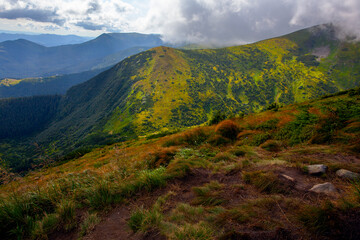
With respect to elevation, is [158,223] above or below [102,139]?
above

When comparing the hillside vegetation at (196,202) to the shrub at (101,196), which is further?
the shrub at (101,196)

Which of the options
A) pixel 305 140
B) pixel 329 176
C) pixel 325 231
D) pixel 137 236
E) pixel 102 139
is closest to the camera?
pixel 325 231

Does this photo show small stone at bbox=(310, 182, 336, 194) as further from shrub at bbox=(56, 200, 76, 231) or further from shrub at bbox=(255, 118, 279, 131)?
shrub at bbox=(255, 118, 279, 131)

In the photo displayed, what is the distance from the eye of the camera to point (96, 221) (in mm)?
3736

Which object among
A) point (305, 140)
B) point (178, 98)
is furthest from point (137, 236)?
point (178, 98)

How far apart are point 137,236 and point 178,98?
592ft

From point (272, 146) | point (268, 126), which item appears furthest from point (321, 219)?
point (268, 126)

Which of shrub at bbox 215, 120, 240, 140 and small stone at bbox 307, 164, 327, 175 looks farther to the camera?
shrub at bbox 215, 120, 240, 140

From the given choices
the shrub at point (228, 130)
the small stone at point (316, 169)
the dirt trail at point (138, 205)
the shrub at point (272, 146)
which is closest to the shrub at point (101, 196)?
the dirt trail at point (138, 205)

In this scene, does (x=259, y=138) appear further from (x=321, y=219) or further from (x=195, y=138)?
(x=321, y=219)

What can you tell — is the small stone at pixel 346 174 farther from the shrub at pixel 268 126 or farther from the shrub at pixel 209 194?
the shrub at pixel 268 126

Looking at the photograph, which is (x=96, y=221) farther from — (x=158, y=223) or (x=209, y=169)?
(x=209, y=169)

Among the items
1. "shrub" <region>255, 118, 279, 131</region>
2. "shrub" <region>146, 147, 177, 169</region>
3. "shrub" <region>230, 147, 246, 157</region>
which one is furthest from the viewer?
"shrub" <region>255, 118, 279, 131</region>

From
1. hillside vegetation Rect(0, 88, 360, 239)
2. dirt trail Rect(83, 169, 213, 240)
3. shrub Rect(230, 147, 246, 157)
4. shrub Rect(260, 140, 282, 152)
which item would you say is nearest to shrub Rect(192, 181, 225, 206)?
hillside vegetation Rect(0, 88, 360, 239)
